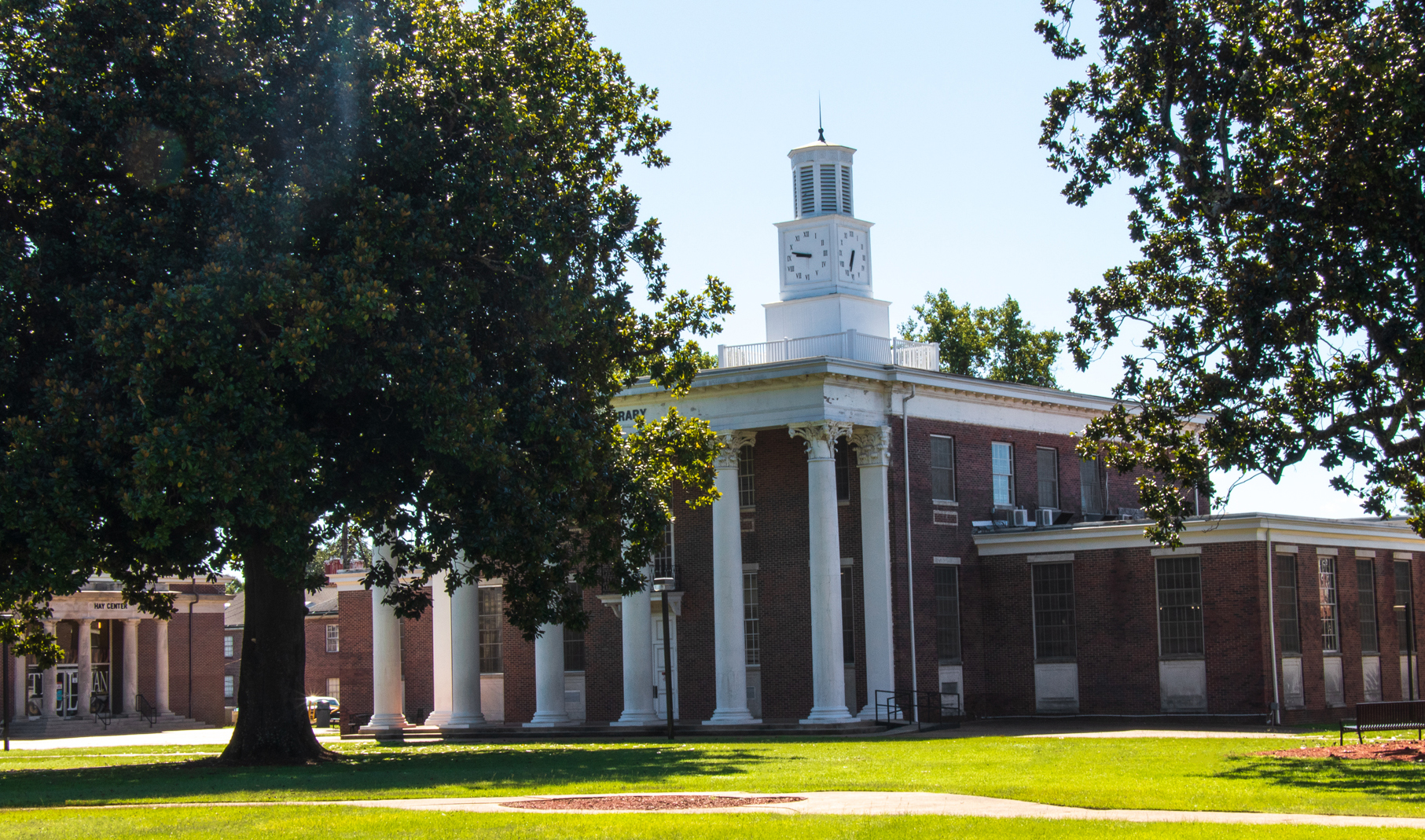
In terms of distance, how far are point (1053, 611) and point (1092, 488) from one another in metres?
6.23

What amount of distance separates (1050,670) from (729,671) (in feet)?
28.0

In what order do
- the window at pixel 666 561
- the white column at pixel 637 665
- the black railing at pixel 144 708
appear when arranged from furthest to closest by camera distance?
the black railing at pixel 144 708 < the window at pixel 666 561 < the white column at pixel 637 665

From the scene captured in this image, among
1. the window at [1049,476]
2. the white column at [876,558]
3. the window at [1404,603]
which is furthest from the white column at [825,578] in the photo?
the window at [1404,603]

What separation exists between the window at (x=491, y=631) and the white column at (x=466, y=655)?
2.60 metres

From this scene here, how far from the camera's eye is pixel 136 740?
5150 cm

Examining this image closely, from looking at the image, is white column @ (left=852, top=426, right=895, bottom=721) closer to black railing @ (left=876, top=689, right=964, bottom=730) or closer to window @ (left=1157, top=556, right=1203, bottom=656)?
black railing @ (left=876, top=689, right=964, bottom=730)

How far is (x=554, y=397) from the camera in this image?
2786cm

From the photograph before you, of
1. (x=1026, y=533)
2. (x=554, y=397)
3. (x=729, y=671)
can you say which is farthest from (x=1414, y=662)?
(x=554, y=397)

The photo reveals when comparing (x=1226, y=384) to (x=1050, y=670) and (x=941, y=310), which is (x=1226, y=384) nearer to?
(x=1050, y=670)

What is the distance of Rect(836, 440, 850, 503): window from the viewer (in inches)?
1586

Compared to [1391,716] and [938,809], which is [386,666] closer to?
[1391,716]

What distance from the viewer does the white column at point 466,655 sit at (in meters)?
43.3

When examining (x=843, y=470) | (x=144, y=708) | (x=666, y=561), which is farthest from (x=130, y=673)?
(x=843, y=470)

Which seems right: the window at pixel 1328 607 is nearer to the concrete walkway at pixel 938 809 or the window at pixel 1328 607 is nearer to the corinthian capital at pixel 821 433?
the corinthian capital at pixel 821 433
